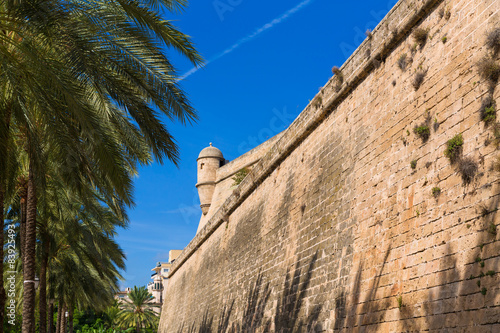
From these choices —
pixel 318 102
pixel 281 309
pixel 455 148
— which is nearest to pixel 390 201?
pixel 455 148

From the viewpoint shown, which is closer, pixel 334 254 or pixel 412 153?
pixel 412 153

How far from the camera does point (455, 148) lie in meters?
5.91

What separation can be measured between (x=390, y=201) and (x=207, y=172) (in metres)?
20.9

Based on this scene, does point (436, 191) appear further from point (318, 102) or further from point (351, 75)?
point (318, 102)

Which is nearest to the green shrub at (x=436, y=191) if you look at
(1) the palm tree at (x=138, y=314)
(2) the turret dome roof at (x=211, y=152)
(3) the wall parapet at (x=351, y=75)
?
(3) the wall parapet at (x=351, y=75)

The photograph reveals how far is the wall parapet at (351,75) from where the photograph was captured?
24.6 ft

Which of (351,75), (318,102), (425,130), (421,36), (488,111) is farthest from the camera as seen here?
(318,102)

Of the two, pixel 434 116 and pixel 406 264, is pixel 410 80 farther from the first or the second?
pixel 406 264

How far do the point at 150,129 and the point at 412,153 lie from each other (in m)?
3.62

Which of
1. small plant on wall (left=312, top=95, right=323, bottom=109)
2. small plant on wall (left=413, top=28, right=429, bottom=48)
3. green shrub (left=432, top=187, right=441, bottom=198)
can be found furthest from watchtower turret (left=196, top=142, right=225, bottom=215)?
green shrub (left=432, top=187, right=441, bottom=198)

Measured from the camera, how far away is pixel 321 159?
10.0 metres

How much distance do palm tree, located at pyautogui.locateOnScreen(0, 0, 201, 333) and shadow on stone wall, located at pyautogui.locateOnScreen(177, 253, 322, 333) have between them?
3.42 metres

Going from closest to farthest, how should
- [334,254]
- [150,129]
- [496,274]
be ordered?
[496,274] → [150,129] → [334,254]

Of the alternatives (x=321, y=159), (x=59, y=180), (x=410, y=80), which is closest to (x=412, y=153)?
(x=410, y=80)
